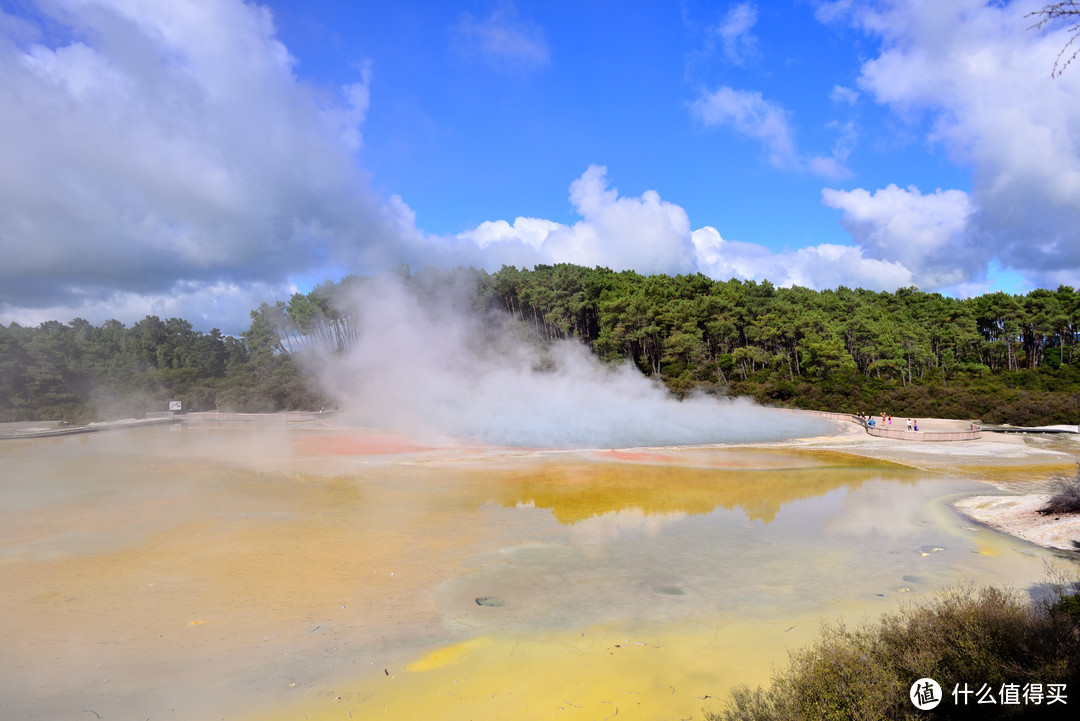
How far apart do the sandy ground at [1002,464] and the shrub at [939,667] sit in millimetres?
7050

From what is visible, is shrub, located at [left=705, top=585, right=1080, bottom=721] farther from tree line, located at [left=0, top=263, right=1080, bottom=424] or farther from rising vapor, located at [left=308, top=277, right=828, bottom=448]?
tree line, located at [left=0, top=263, right=1080, bottom=424]

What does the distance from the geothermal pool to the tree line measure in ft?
71.4

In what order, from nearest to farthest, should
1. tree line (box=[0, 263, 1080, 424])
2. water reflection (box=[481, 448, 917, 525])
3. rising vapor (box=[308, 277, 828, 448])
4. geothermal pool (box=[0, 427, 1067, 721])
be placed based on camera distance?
geothermal pool (box=[0, 427, 1067, 721]) < water reflection (box=[481, 448, 917, 525]) < rising vapor (box=[308, 277, 828, 448]) < tree line (box=[0, 263, 1080, 424])

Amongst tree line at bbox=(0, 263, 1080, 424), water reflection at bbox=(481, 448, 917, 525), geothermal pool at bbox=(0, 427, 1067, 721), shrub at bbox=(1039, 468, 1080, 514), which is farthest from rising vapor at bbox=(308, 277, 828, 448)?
shrub at bbox=(1039, 468, 1080, 514)

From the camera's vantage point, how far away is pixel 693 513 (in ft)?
41.1

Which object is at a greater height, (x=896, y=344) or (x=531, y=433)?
(x=896, y=344)

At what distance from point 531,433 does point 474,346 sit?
14080 millimetres

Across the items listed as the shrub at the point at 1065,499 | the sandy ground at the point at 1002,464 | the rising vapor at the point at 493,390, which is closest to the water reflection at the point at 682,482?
the sandy ground at the point at 1002,464

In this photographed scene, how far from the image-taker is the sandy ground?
10.6 m

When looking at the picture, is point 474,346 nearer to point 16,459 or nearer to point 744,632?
point 16,459

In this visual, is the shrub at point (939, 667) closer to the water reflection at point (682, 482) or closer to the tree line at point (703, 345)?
the water reflection at point (682, 482)

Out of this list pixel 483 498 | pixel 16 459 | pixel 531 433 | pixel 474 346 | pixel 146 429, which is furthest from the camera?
pixel 474 346

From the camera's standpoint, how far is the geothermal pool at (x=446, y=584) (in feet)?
18.2

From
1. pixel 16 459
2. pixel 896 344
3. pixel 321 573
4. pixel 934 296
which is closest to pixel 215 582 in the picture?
pixel 321 573
